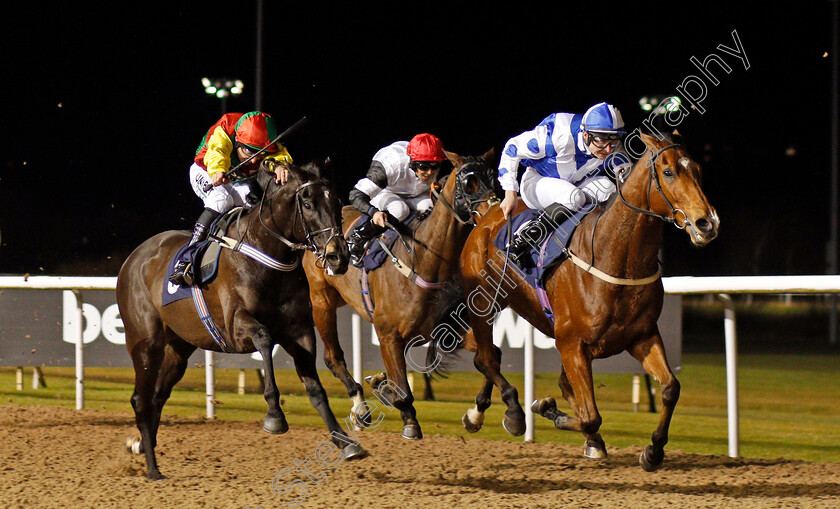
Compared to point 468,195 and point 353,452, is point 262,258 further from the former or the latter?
point 468,195

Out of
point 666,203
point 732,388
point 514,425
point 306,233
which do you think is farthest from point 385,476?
point 666,203

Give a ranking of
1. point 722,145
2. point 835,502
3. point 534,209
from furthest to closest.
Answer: point 722,145 < point 534,209 < point 835,502

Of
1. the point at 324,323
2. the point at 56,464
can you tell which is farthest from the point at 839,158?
the point at 56,464

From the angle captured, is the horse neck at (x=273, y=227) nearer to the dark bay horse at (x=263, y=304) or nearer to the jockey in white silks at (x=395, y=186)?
the dark bay horse at (x=263, y=304)

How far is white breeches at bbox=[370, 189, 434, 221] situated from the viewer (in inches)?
215

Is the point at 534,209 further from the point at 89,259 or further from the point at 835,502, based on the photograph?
the point at 89,259

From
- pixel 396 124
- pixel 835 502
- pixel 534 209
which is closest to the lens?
pixel 835 502

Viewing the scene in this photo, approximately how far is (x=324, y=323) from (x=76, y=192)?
1912cm

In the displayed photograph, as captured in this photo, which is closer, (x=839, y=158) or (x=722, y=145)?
(x=839, y=158)

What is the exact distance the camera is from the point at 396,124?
73.5 feet

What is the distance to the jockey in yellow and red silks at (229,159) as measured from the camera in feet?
15.2

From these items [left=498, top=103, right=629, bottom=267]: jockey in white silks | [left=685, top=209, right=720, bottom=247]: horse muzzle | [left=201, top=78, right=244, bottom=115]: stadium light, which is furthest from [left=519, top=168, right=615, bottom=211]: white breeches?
[left=201, top=78, right=244, bottom=115]: stadium light

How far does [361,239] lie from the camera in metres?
5.39

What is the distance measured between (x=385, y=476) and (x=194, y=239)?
1543 millimetres
